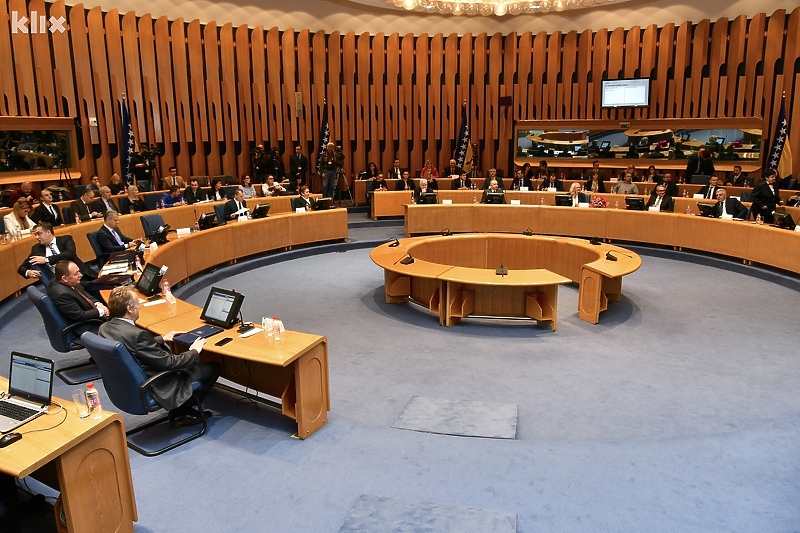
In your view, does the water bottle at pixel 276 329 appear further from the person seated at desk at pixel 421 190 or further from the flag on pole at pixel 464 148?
the flag on pole at pixel 464 148

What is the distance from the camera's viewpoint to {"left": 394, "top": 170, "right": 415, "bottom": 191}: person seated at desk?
532 inches

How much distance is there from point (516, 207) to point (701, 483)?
27.8 feet

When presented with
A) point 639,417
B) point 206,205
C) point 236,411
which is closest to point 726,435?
point 639,417

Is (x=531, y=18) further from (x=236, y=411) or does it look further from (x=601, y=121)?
(x=236, y=411)

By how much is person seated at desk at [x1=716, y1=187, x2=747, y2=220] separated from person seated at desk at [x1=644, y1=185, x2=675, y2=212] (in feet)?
2.65

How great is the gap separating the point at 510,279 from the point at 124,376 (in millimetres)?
4132

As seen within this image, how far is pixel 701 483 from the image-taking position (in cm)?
330

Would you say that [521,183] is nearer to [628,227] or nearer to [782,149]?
[628,227]

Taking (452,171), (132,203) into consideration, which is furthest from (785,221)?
(132,203)

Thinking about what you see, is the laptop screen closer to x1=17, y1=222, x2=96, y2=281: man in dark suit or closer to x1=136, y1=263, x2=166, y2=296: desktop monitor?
x1=136, y1=263, x2=166, y2=296: desktop monitor

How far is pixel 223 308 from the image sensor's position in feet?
14.8

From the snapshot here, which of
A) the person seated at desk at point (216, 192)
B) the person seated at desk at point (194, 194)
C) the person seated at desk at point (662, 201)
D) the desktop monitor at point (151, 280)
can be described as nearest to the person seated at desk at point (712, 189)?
the person seated at desk at point (662, 201)

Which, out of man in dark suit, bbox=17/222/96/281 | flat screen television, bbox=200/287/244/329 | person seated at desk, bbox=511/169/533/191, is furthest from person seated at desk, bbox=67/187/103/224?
person seated at desk, bbox=511/169/533/191

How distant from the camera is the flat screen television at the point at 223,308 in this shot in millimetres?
4438
